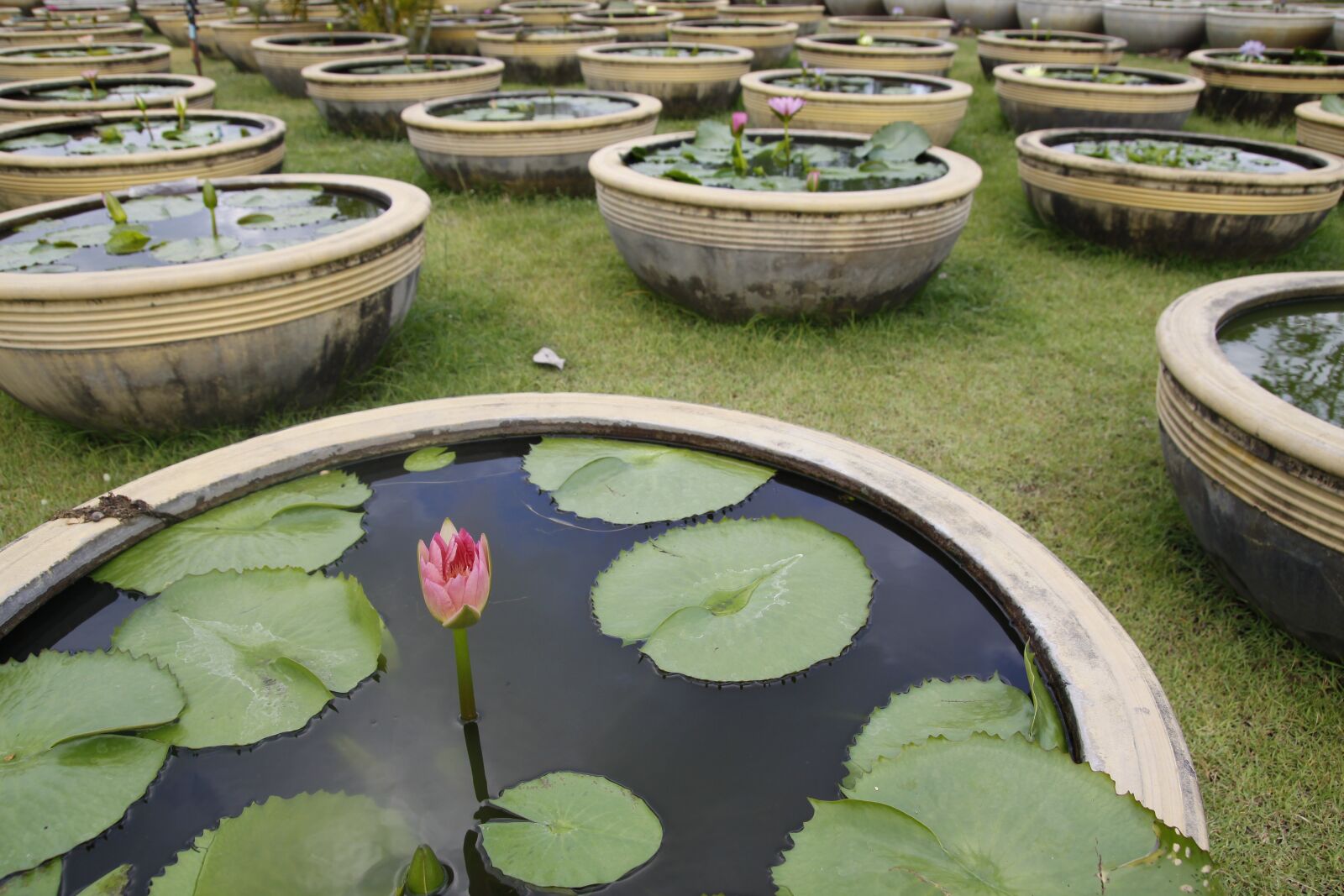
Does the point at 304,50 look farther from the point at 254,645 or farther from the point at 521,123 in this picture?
the point at 254,645

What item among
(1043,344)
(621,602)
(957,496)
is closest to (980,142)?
(1043,344)

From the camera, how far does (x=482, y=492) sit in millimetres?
1538

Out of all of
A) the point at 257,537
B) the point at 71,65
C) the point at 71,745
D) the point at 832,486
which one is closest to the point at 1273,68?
the point at 832,486

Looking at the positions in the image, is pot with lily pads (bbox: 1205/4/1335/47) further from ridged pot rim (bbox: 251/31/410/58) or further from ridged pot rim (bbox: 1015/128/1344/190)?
ridged pot rim (bbox: 251/31/410/58)

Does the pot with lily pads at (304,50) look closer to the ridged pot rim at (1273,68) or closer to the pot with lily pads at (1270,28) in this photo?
the ridged pot rim at (1273,68)

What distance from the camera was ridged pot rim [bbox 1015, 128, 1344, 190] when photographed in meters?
3.47

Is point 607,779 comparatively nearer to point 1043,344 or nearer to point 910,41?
point 1043,344

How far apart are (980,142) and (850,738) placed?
18.3 feet

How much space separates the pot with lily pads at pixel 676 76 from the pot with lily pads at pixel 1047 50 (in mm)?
2299

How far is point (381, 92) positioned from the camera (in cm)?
569

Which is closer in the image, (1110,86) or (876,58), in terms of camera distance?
(1110,86)

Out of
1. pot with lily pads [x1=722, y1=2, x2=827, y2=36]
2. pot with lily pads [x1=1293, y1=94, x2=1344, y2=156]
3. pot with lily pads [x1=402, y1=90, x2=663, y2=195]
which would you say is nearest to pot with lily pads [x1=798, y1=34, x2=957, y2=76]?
pot with lily pads [x1=402, y1=90, x2=663, y2=195]

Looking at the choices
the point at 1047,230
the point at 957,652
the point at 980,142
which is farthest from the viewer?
the point at 980,142

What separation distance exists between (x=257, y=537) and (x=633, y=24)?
8.02 m
